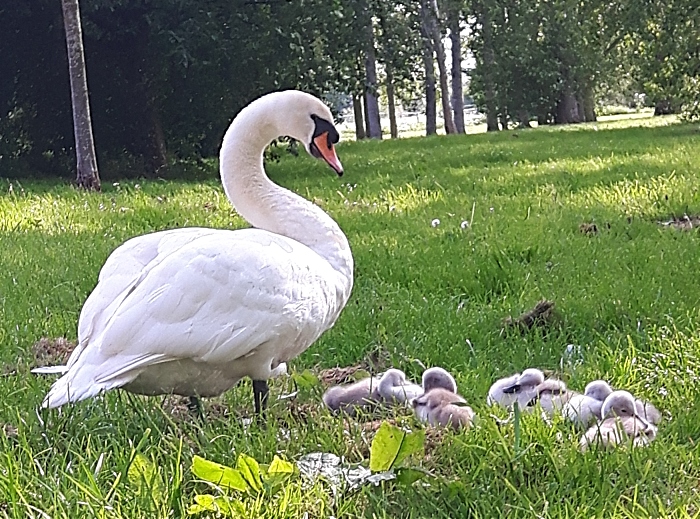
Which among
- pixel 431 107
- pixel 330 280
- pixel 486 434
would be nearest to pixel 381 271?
pixel 330 280

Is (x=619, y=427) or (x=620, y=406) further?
(x=620, y=406)

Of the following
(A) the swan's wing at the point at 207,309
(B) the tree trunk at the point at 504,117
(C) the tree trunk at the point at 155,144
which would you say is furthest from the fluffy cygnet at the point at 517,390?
(B) the tree trunk at the point at 504,117

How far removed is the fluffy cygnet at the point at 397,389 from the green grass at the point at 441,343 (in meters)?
0.12

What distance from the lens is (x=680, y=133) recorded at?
17.6 metres

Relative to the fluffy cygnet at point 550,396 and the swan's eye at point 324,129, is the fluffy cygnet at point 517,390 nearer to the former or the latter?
the fluffy cygnet at point 550,396

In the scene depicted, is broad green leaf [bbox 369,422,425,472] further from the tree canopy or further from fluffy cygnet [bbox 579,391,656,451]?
the tree canopy

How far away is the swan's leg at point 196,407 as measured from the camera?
10.1 feet

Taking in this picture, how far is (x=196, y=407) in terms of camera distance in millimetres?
3137

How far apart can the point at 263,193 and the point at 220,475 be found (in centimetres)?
145

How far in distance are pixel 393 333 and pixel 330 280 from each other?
116cm

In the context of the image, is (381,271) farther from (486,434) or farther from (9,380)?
(486,434)

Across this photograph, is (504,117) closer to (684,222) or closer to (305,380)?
(684,222)

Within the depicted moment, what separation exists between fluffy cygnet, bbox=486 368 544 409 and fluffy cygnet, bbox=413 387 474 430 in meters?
0.13

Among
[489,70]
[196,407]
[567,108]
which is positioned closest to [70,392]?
[196,407]
